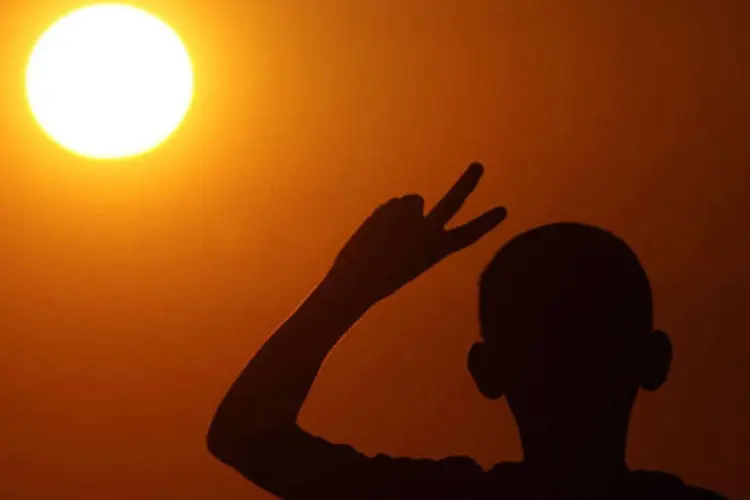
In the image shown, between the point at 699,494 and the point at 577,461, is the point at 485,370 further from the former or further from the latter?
the point at 699,494

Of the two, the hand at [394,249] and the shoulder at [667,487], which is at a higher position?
the hand at [394,249]

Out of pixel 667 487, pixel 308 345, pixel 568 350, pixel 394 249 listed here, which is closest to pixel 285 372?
pixel 308 345

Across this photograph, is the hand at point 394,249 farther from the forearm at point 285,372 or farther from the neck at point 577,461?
the neck at point 577,461

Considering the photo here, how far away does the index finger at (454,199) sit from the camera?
82 centimetres

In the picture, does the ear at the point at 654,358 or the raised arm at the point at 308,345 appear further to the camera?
the ear at the point at 654,358

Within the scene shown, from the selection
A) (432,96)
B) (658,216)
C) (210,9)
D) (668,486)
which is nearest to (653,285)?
(658,216)

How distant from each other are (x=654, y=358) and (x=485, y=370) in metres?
0.17

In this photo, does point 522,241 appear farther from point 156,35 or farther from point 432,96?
point 156,35

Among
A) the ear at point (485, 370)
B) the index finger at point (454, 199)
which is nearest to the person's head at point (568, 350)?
the ear at point (485, 370)

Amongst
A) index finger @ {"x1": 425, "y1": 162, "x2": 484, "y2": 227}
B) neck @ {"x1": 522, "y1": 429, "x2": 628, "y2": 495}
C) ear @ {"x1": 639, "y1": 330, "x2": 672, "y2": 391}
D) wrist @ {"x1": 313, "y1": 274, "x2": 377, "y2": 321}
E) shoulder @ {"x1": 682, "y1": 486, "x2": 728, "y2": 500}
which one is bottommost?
shoulder @ {"x1": 682, "y1": 486, "x2": 728, "y2": 500}

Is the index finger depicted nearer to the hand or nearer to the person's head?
the hand

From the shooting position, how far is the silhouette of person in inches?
32.6

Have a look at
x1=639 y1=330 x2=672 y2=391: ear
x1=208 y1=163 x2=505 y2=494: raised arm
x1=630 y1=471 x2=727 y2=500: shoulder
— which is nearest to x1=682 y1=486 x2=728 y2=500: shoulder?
x1=630 y1=471 x2=727 y2=500: shoulder

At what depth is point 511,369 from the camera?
90 centimetres
